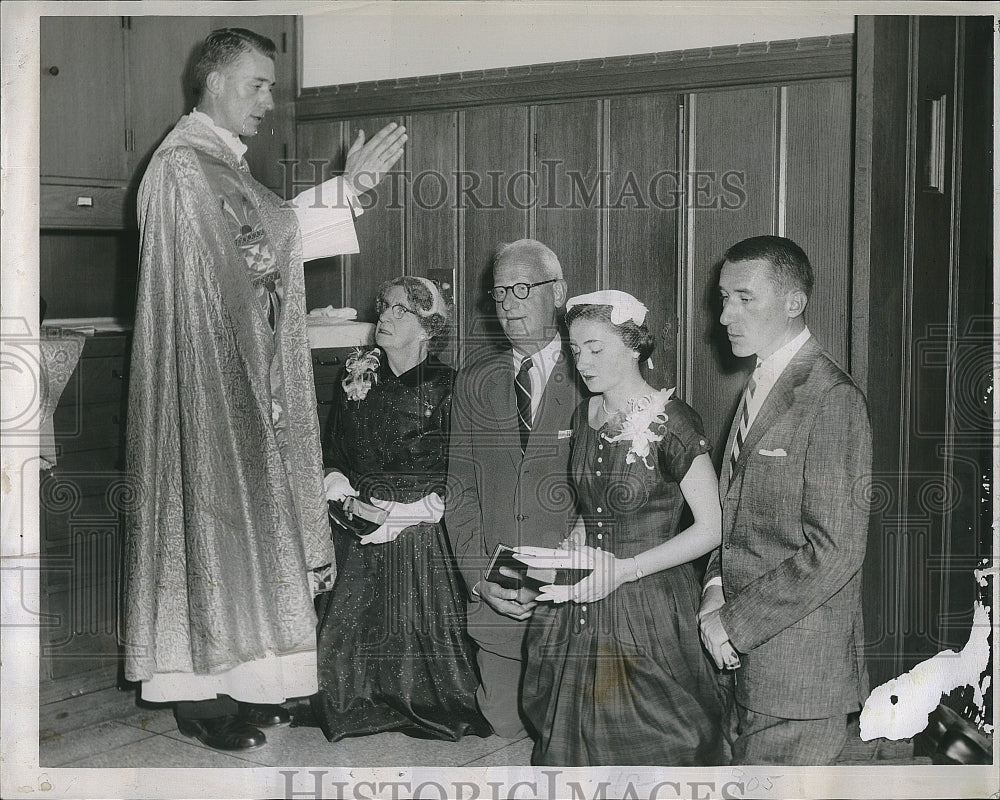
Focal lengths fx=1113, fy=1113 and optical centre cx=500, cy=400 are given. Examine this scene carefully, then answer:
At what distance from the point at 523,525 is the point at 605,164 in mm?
882

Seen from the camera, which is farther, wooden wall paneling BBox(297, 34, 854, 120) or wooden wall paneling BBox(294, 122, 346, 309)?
wooden wall paneling BBox(294, 122, 346, 309)

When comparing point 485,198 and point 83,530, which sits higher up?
point 485,198

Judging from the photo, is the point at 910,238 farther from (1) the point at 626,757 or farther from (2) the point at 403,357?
(1) the point at 626,757

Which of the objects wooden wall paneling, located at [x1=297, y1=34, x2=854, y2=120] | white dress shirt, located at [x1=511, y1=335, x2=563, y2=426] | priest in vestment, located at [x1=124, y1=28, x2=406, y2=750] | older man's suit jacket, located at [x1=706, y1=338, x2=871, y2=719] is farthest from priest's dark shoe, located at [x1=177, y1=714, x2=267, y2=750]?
wooden wall paneling, located at [x1=297, y1=34, x2=854, y2=120]

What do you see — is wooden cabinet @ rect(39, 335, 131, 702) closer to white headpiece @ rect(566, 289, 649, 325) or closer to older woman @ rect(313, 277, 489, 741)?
older woman @ rect(313, 277, 489, 741)

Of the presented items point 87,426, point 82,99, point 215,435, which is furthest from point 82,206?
point 215,435

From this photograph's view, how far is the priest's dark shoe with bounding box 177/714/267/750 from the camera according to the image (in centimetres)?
270

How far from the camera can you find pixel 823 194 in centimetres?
258

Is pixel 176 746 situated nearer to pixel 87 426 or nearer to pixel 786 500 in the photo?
pixel 87 426

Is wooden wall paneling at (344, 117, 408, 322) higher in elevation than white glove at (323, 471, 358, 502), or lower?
higher

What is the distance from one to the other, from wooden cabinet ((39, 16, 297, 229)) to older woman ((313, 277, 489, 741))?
0.50 meters

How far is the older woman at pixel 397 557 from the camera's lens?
2689 mm

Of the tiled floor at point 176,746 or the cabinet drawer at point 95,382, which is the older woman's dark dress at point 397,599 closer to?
the tiled floor at point 176,746

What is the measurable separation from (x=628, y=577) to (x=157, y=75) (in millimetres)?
1648
